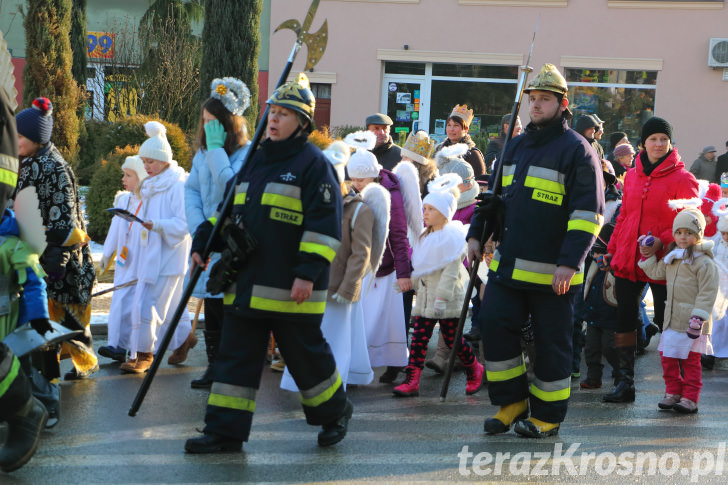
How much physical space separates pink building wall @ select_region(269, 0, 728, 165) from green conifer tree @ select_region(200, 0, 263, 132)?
675 cm

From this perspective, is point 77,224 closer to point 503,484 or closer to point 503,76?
point 503,484

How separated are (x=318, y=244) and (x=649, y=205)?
9.60ft

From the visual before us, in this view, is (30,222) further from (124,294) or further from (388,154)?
(388,154)

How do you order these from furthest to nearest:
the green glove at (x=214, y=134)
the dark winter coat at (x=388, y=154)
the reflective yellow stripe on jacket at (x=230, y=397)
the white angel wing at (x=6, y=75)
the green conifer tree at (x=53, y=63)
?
1. the green conifer tree at (x=53, y=63)
2. the dark winter coat at (x=388, y=154)
3. the green glove at (x=214, y=134)
4. the reflective yellow stripe on jacket at (x=230, y=397)
5. the white angel wing at (x=6, y=75)

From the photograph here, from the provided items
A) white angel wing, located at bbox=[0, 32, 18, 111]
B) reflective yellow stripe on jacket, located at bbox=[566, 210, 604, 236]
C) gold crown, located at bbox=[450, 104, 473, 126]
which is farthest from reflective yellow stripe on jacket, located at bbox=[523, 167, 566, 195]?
gold crown, located at bbox=[450, 104, 473, 126]

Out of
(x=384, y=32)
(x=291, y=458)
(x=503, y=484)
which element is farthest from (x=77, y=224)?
(x=384, y=32)

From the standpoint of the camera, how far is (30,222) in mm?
5492

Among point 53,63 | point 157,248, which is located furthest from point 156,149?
point 53,63

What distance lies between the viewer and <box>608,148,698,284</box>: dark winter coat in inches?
281

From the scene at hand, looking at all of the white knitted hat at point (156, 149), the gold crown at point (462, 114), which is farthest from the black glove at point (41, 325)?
the gold crown at point (462, 114)

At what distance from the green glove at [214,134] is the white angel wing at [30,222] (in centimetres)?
182

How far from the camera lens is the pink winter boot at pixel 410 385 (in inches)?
287

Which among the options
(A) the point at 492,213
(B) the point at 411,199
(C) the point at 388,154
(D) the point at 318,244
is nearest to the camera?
(D) the point at 318,244

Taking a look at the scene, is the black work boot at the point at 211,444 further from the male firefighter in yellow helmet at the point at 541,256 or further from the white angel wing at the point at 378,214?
the white angel wing at the point at 378,214
